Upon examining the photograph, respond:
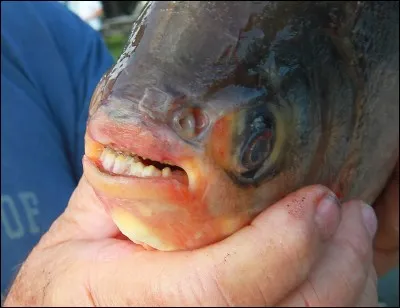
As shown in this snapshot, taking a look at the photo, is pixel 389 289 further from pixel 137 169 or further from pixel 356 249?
pixel 137 169

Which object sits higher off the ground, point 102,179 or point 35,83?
point 102,179

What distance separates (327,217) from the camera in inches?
32.2

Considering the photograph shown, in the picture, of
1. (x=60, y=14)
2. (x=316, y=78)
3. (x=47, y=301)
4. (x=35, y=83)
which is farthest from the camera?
(x=60, y=14)

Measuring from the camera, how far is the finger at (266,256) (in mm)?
782

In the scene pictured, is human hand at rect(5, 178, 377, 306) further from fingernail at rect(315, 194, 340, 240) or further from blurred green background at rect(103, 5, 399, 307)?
blurred green background at rect(103, 5, 399, 307)

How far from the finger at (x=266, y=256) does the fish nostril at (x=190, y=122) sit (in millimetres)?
152

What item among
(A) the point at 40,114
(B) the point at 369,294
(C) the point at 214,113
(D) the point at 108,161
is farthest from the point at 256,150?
(A) the point at 40,114

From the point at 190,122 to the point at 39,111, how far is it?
1508 mm

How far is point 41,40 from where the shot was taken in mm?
2281

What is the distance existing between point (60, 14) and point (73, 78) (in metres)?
0.32

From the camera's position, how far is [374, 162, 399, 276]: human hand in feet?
3.91

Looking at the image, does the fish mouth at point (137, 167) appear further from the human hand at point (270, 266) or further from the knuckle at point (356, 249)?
the knuckle at point (356, 249)

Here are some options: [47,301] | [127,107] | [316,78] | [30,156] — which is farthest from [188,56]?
[30,156]

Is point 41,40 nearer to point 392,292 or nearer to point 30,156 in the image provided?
point 30,156
